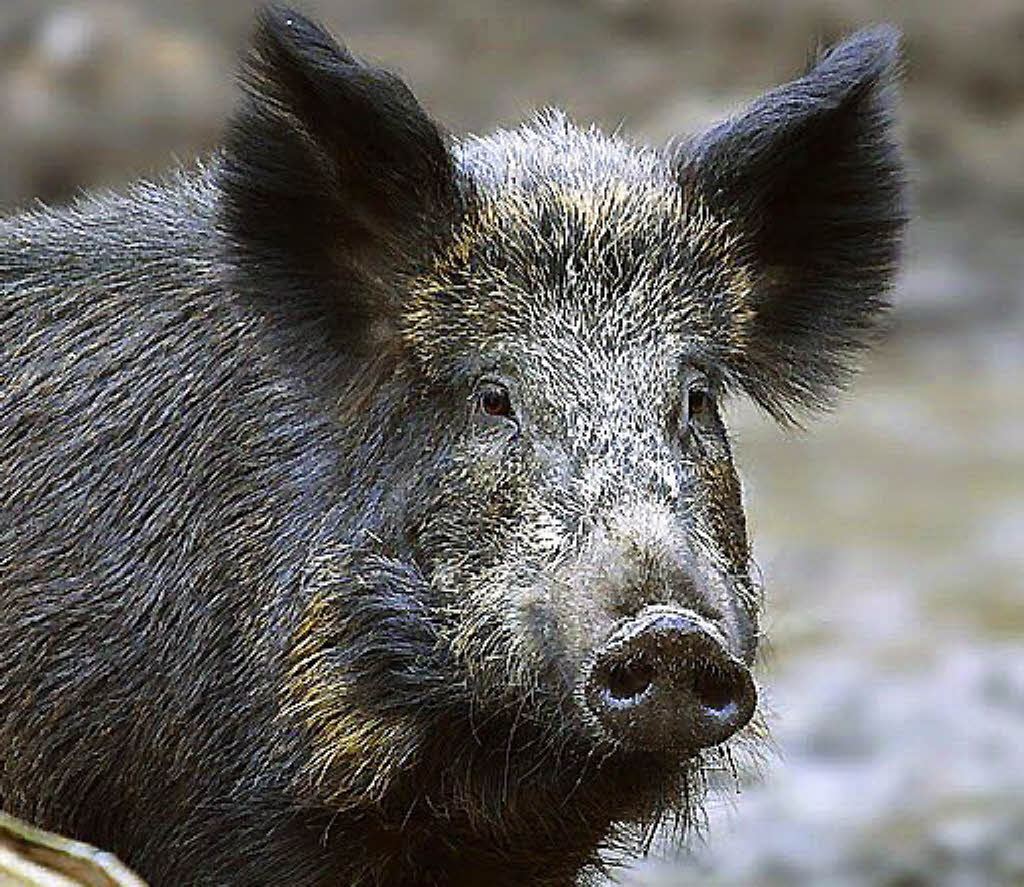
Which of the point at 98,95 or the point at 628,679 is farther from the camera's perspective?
the point at 98,95

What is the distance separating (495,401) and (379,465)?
36 centimetres

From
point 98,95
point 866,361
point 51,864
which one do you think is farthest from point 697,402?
point 98,95

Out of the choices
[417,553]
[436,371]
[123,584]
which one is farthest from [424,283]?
[123,584]

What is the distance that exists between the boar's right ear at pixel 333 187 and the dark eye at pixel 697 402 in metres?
0.73

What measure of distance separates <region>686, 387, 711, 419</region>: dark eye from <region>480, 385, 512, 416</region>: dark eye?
438 millimetres

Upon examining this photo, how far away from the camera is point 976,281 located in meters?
21.9

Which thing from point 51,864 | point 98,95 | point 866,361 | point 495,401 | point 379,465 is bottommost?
point 51,864

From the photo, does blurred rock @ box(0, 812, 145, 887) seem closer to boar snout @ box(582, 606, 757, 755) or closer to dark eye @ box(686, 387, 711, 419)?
boar snout @ box(582, 606, 757, 755)

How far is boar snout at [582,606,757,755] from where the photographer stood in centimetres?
519

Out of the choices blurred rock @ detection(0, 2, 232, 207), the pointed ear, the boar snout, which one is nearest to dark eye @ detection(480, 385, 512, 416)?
the pointed ear

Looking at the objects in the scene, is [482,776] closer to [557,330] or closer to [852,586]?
[557,330]

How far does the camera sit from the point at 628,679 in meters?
5.26

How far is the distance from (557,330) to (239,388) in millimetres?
918

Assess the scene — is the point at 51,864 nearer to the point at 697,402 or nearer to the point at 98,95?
the point at 697,402
